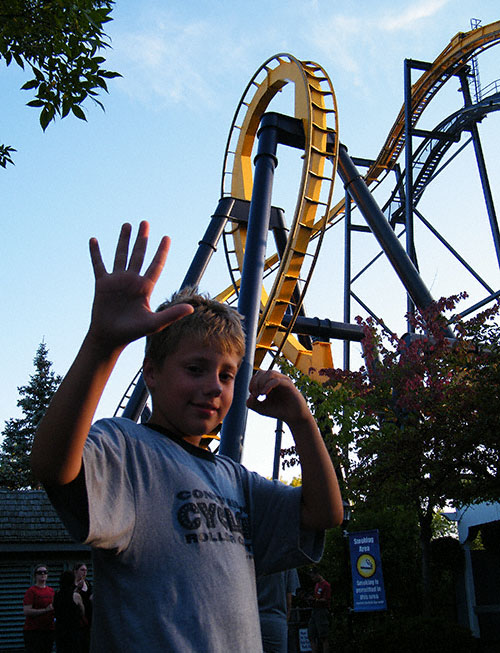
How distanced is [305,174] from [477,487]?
5.69 m

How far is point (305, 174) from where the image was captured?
462 inches

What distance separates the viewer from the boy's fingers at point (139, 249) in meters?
1.23

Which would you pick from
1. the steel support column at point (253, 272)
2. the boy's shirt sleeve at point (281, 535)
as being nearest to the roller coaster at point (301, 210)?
the steel support column at point (253, 272)

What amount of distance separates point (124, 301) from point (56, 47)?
12.2 feet

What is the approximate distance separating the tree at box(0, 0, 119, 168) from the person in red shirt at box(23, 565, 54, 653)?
500 centimetres

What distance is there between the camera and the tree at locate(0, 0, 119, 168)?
4.21 metres

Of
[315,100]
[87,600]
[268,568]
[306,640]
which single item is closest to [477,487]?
[306,640]

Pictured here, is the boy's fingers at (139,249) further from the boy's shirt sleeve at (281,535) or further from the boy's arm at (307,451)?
the boy's shirt sleeve at (281,535)

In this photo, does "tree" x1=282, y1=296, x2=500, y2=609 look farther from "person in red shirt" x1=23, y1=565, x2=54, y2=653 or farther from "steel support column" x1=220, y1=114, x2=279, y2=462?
"person in red shirt" x1=23, y1=565, x2=54, y2=653

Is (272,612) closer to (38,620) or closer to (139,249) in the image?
(139,249)

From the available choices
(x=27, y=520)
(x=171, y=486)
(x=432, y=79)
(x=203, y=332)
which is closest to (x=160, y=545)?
(x=171, y=486)

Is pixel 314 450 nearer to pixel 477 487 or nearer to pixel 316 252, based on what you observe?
pixel 477 487

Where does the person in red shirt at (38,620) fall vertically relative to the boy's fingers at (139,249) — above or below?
below

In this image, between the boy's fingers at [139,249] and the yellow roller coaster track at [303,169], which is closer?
the boy's fingers at [139,249]
